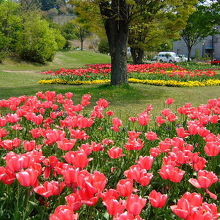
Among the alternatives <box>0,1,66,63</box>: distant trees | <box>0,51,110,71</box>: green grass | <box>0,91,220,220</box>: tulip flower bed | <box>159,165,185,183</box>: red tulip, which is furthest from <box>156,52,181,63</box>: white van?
<box>159,165,185,183</box>: red tulip

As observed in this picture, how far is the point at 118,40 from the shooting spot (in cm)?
1269

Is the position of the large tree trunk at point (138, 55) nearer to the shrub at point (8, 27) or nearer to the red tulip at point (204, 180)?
the shrub at point (8, 27)

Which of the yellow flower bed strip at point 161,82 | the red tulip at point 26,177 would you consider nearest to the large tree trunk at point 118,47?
the yellow flower bed strip at point 161,82

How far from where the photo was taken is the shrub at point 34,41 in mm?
36344

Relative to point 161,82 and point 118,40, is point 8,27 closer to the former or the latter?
point 161,82

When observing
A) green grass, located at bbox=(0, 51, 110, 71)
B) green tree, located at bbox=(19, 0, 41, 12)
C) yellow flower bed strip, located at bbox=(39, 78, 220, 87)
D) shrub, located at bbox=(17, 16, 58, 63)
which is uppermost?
green tree, located at bbox=(19, 0, 41, 12)

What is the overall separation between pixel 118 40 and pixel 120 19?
0.86 m

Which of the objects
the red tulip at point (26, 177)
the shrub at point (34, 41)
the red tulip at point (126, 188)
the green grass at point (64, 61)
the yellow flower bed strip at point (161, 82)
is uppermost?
the shrub at point (34, 41)

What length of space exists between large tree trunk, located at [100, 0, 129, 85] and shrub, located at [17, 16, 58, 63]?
25.1m

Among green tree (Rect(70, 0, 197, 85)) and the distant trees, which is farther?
the distant trees

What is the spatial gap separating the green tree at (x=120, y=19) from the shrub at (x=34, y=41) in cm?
2475

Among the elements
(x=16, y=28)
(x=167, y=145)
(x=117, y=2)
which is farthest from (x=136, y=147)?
(x=16, y=28)

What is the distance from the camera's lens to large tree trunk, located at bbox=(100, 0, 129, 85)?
40.7ft

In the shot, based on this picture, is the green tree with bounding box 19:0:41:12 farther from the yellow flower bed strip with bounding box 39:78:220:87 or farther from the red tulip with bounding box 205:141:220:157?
the red tulip with bounding box 205:141:220:157
